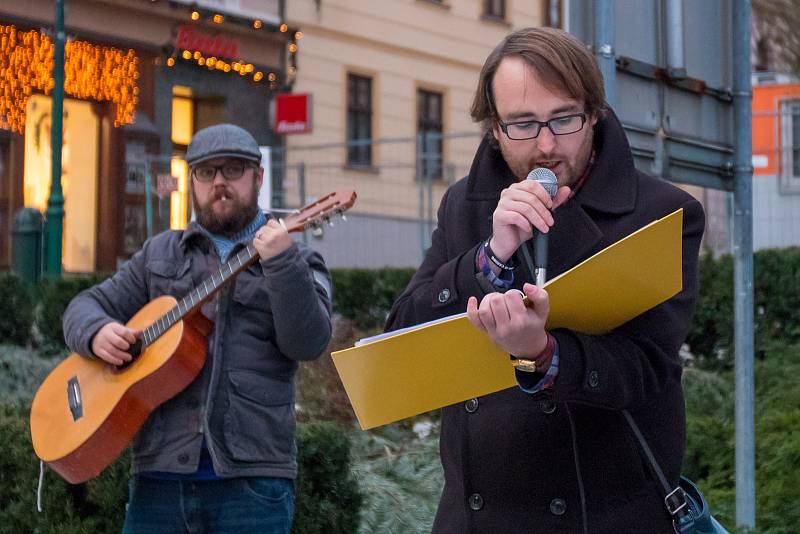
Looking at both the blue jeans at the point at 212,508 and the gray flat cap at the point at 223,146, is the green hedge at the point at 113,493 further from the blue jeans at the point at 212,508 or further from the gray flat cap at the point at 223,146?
the gray flat cap at the point at 223,146

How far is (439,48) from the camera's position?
26031mm

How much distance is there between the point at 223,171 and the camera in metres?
4.61

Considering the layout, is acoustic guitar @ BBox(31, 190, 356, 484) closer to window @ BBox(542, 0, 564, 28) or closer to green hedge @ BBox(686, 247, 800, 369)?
green hedge @ BBox(686, 247, 800, 369)

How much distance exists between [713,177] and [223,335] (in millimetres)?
1955

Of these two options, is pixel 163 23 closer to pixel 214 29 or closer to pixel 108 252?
pixel 214 29

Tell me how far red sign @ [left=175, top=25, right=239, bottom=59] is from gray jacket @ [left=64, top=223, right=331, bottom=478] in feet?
53.8

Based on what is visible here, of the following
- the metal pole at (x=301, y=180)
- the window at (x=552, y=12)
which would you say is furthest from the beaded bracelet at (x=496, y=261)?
the window at (x=552, y=12)

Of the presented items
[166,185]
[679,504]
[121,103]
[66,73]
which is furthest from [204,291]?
[121,103]

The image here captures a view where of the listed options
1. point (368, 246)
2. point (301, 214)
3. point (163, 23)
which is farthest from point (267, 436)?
point (163, 23)

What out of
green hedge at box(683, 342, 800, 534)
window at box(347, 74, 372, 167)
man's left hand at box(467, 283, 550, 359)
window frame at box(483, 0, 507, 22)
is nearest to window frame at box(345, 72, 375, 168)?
window at box(347, 74, 372, 167)

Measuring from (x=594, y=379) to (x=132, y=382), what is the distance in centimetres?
239

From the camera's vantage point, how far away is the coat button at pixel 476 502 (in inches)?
103

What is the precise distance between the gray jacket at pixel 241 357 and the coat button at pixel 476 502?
1.74 m

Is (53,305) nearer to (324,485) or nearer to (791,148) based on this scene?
(324,485)
